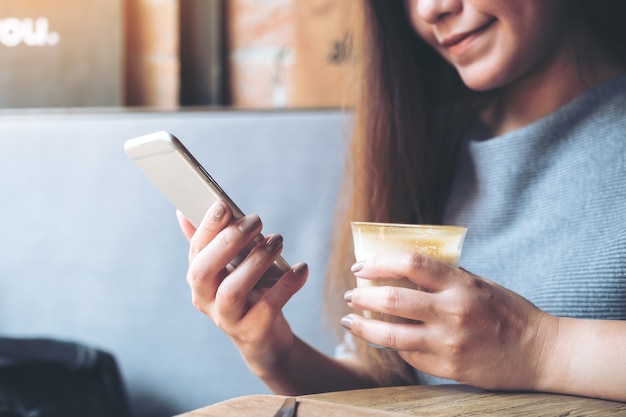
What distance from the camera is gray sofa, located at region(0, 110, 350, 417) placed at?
1402 millimetres

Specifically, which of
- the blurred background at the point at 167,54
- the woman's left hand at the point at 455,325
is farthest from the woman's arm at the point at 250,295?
the blurred background at the point at 167,54

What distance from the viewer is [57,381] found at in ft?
4.28

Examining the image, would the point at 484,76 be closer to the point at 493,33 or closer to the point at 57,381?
the point at 493,33

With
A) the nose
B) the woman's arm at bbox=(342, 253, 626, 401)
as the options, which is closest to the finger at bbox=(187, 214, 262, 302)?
the woman's arm at bbox=(342, 253, 626, 401)

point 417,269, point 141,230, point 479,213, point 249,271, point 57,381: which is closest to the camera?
point 417,269

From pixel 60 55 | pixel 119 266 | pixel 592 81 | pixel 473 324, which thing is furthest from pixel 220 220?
pixel 60 55

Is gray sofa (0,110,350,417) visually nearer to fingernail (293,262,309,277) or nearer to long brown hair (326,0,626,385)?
long brown hair (326,0,626,385)

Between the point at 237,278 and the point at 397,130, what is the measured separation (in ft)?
1.62

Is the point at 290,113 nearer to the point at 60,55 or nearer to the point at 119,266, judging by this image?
the point at 119,266

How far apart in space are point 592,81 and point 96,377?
3.46 ft

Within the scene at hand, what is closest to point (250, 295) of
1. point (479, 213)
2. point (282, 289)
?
point (282, 289)

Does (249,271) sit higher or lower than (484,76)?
lower

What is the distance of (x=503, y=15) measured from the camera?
874 mm

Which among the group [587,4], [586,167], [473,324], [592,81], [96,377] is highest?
[587,4]
